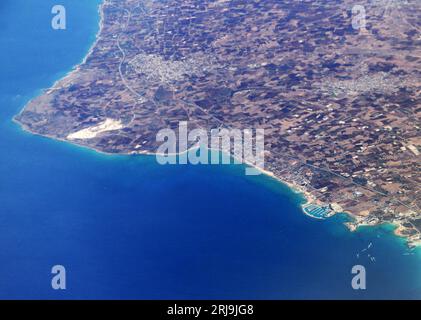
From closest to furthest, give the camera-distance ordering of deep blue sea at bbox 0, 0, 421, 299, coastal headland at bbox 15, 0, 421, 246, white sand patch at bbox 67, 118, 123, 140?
deep blue sea at bbox 0, 0, 421, 299 < coastal headland at bbox 15, 0, 421, 246 < white sand patch at bbox 67, 118, 123, 140

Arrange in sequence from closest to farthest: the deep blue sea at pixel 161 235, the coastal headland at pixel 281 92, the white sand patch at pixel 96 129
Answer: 1. the deep blue sea at pixel 161 235
2. the coastal headland at pixel 281 92
3. the white sand patch at pixel 96 129

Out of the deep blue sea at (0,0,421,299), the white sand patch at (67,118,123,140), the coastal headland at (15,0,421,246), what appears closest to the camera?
the deep blue sea at (0,0,421,299)

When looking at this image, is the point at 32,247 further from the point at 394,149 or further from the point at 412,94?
the point at 412,94

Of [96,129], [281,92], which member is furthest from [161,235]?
[281,92]

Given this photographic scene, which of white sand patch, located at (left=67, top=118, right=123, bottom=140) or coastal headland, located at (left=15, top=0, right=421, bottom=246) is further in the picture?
white sand patch, located at (left=67, top=118, right=123, bottom=140)
